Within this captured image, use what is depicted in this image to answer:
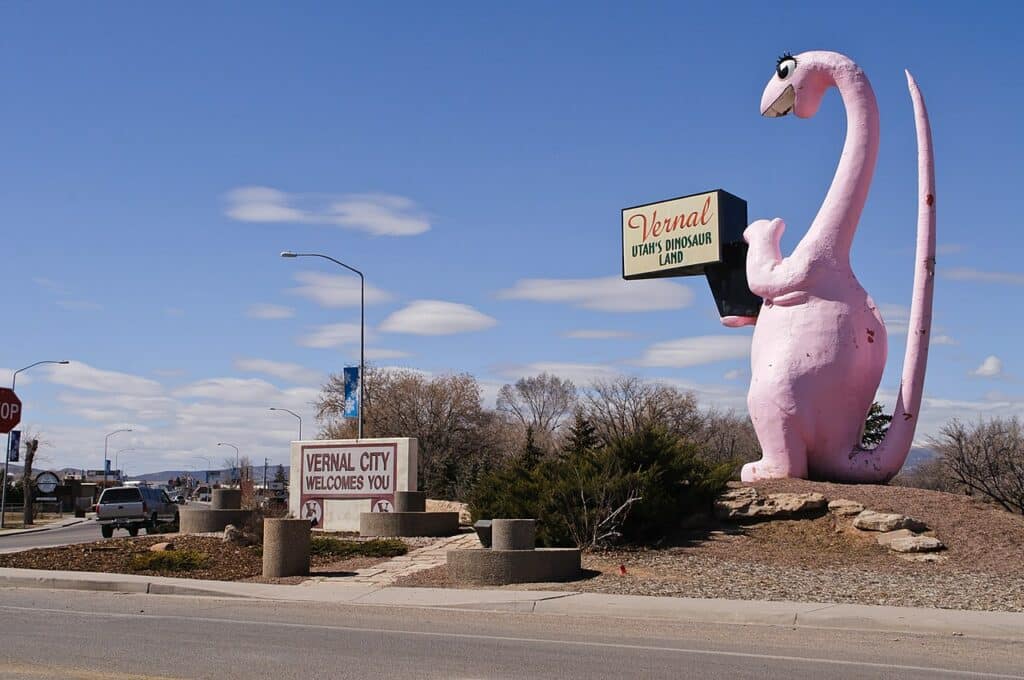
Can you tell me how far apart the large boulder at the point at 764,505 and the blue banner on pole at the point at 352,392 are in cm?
1449

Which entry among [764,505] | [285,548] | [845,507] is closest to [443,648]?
[285,548]

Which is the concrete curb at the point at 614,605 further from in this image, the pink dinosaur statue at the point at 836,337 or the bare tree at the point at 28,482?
the bare tree at the point at 28,482

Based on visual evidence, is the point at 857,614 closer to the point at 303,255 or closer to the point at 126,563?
the point at 126,563

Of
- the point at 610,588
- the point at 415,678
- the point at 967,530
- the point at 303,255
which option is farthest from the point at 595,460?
the point at 303,255

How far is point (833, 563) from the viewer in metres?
16.7

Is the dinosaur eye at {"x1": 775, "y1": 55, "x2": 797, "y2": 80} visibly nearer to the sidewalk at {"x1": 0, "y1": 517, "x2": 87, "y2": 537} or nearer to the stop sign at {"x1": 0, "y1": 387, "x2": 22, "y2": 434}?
the sidewalk at {"x1": 0, "y1": 517, "x2": 87, "y2": 537}

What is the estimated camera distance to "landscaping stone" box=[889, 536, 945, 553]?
17016 millimetres

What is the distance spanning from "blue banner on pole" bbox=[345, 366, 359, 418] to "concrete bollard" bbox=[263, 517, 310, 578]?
559 inches

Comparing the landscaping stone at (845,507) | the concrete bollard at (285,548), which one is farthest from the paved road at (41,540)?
the landscaping stone at (845,507)

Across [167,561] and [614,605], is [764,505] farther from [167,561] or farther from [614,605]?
[167,561]

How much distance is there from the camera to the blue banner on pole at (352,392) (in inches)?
1238

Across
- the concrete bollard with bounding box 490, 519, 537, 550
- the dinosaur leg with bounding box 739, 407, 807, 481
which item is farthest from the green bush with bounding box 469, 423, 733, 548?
the concrete bollard with bounding box 490, 519, 537, 550

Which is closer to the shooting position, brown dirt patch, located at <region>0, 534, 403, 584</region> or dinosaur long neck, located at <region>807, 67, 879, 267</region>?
brown dirt patch, located at <region>0, 534, 403, 584</region>

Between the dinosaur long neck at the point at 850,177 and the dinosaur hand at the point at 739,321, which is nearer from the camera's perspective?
the dinosaur long neck at the point at 850,177
